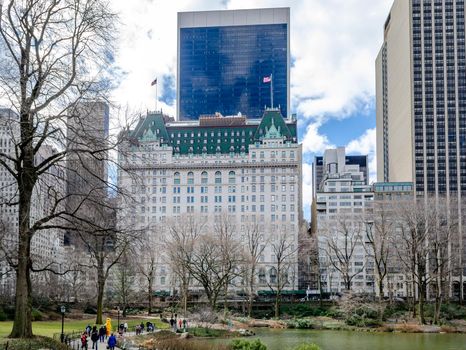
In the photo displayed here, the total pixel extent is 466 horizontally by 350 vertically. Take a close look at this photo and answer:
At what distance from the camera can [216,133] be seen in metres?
144

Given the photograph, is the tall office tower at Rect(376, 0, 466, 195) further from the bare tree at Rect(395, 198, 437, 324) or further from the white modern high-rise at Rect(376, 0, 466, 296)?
the bare tree at Rect(395, 198, 437, 324)

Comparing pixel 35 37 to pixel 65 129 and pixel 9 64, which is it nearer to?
pixel 9 64

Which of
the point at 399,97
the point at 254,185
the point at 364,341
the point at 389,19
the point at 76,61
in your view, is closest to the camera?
the point at 76,61

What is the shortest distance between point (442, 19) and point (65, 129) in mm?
152457

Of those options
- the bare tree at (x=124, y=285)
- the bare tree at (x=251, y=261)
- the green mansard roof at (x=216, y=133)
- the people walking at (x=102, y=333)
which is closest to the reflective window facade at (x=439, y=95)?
the green mansard roof at (x=216, y=133)

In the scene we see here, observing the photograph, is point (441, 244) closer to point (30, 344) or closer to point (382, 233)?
point (382, 233)

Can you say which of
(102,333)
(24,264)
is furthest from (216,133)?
(24,264)

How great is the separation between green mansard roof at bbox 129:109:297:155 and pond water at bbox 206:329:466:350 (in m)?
84.3

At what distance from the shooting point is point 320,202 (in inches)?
6004

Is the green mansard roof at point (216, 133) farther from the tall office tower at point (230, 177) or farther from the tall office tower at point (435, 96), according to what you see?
the tall office tower at point (435, 96)

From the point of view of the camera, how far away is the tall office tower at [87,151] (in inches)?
862

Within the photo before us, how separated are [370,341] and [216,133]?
98667 millimetres

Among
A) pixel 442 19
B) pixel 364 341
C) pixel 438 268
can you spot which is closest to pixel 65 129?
pixel 364 341

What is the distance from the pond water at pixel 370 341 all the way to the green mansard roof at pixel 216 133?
276 feet
